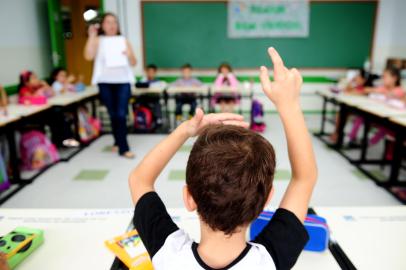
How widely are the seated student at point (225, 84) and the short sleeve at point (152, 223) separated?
4675 millimetres

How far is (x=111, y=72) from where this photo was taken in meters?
3.61

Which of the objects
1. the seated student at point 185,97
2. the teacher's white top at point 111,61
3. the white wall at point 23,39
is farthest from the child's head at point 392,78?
the white wall at point 23,39

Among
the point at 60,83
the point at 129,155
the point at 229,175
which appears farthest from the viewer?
the point at 60,83

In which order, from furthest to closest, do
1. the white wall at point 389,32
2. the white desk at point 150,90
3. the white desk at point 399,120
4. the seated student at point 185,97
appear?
1. the white wall at point 389,32
2. the seated student at point 185,97
3. the white desk at point 150,90
4. the white desk at point 399,120

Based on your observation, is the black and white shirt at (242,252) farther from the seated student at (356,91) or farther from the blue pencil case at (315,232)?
the seated student at (356,91)

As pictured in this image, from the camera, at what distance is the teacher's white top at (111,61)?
354cm

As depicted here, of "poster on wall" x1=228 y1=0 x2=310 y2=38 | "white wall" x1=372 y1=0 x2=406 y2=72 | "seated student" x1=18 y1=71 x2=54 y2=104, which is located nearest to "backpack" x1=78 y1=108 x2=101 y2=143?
"seated student" x1=18 y1=71 x2=54 y2=104

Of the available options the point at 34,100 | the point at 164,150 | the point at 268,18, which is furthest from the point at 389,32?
the point at 164,150

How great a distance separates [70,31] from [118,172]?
4190 millimetres

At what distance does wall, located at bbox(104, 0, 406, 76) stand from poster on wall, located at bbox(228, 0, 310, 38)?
0.94 metres

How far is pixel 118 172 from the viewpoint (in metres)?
3.41

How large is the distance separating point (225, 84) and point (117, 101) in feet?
7.05

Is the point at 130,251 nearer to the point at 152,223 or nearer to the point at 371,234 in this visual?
the point at 152,223

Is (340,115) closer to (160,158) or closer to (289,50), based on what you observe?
(289,50)
